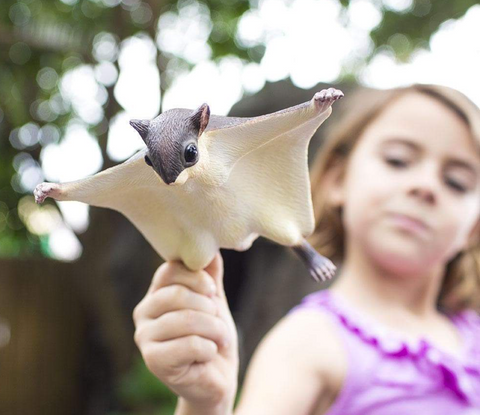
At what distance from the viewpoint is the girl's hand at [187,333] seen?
47cm

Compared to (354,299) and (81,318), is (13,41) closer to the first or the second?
(81,318)

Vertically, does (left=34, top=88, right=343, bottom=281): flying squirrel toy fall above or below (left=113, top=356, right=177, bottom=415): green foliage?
above

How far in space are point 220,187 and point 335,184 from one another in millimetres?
599

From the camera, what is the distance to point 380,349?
2.67ft

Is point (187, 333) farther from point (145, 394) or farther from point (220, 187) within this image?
point (145, 394)

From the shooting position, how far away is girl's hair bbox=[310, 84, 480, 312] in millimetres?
806

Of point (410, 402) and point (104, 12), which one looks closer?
point (410, 402)

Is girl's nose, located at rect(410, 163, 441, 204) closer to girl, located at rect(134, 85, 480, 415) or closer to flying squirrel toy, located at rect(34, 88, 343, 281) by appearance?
girl, located at rect(134, 85, 480, 415)

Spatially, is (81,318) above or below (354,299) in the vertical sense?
below

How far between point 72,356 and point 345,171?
242cm

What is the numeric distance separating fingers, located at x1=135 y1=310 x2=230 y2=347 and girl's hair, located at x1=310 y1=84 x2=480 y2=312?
1.56 feet

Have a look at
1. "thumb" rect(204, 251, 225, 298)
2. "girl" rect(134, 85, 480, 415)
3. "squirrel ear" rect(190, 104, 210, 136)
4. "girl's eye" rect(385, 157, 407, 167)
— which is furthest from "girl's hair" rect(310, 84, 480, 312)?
"squirrel ear" rect(190, 104, 210, 136)

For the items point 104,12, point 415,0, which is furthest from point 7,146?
point 415,0

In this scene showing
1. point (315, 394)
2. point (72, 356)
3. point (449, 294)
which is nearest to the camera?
point (315, 394)
